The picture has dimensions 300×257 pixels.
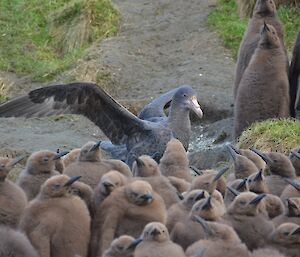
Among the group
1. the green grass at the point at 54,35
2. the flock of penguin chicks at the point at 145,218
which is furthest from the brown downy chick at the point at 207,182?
the green grass at the point at 54,35

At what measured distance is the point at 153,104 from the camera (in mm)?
11664

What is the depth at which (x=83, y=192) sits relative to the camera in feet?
20.6

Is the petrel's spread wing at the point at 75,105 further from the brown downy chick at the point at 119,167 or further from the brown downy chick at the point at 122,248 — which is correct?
the brown downy chick at the point at 122,248

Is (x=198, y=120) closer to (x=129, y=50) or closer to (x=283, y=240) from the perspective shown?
(x=129, y=50)

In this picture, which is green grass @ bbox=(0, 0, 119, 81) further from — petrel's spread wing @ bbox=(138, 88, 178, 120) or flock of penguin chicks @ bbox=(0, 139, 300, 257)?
flock of penguin chicks @ bbox=(0, 139, 300, 257)

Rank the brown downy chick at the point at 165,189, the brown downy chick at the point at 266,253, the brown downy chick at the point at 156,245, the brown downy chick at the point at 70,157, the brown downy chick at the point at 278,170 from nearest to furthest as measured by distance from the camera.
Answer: the brown downy chick at the point at 156,245 → the brown downy chick at the point at 266,253 → the brown downy chick at the point at 165,189 → the brown downy chick at the point at 278,170 → the brown downy chick at the point at 70,157

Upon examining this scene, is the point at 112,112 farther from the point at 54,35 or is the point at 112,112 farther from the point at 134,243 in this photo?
the point at 54,35

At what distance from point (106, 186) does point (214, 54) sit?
33.9ft

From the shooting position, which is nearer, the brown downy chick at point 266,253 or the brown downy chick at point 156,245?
the brown downy chick at point 156,245

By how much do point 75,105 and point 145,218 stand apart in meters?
4.81

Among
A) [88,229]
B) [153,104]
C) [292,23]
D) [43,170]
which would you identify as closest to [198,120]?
[153,104]

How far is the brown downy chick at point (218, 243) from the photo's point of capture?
211 inches

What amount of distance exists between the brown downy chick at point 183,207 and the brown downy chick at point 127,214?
0.05 meters

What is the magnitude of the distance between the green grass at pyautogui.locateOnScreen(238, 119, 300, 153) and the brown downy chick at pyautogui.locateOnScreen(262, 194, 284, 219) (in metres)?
3.61
